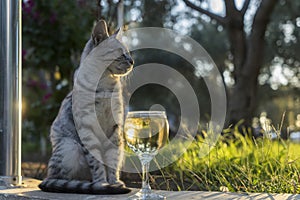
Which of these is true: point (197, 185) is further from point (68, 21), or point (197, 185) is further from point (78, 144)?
point (68, 21)

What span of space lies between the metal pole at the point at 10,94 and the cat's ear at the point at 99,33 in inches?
23.2

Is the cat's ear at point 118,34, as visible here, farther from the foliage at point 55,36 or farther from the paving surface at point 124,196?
the foliage at point 55,36

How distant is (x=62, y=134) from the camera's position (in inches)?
102

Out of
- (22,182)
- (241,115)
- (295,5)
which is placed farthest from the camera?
(295,5)

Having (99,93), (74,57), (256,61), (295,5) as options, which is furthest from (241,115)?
(295,5)

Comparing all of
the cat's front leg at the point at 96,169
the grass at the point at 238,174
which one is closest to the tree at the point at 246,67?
the grass at the point at 238,174

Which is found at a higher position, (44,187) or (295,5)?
(295,5)

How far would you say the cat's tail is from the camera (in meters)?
2.28

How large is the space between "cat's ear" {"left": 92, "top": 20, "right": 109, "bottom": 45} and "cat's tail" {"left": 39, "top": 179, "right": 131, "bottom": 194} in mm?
826

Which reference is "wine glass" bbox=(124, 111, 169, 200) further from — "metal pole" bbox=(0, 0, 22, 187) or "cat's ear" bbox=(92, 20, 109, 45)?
"metal pole" bbox=(0, 0, 22, 187)

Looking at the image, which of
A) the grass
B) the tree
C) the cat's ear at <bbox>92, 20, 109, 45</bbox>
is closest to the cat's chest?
the cat's ear at <bbox>92, 20, 109, 45</bbox>

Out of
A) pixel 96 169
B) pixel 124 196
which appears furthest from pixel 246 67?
pixel 124 196

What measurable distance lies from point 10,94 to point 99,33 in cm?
72

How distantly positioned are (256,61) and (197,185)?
2.67m
